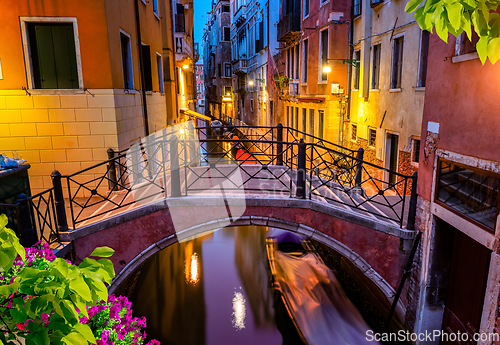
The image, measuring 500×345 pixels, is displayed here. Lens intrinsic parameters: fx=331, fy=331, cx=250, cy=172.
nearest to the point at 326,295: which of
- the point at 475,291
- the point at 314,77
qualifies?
the point at 475,291

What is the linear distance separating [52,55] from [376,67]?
9937mm

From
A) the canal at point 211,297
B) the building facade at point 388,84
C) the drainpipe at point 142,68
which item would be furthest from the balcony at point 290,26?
the canal at point 211,297

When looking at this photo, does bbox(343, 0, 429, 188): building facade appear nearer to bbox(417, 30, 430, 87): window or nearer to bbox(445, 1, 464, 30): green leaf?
bbox(417, 30, 430, 87): window

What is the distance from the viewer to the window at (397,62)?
10125 millimetres

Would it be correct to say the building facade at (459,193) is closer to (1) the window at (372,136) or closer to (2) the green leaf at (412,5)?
(2) the green leaf at (412,5)

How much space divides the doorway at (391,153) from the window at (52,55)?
9201 millimetres

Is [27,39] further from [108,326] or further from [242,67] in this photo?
[242,67]

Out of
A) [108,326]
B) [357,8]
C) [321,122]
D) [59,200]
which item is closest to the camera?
[108,326]

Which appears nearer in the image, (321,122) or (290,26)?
(321,122)

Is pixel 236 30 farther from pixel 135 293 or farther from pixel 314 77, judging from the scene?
pixel 135 293

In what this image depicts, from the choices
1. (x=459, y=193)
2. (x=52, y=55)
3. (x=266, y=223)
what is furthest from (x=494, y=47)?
(x=52, y=55)

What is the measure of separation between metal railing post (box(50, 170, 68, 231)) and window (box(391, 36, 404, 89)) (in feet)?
30.7

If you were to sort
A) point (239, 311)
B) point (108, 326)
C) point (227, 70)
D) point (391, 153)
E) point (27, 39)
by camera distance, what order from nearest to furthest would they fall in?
point (108, 326) → point (27, 39) → point (239, 311) → point (391, 153) → point (227, 70)

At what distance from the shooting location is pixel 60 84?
24.2ft
